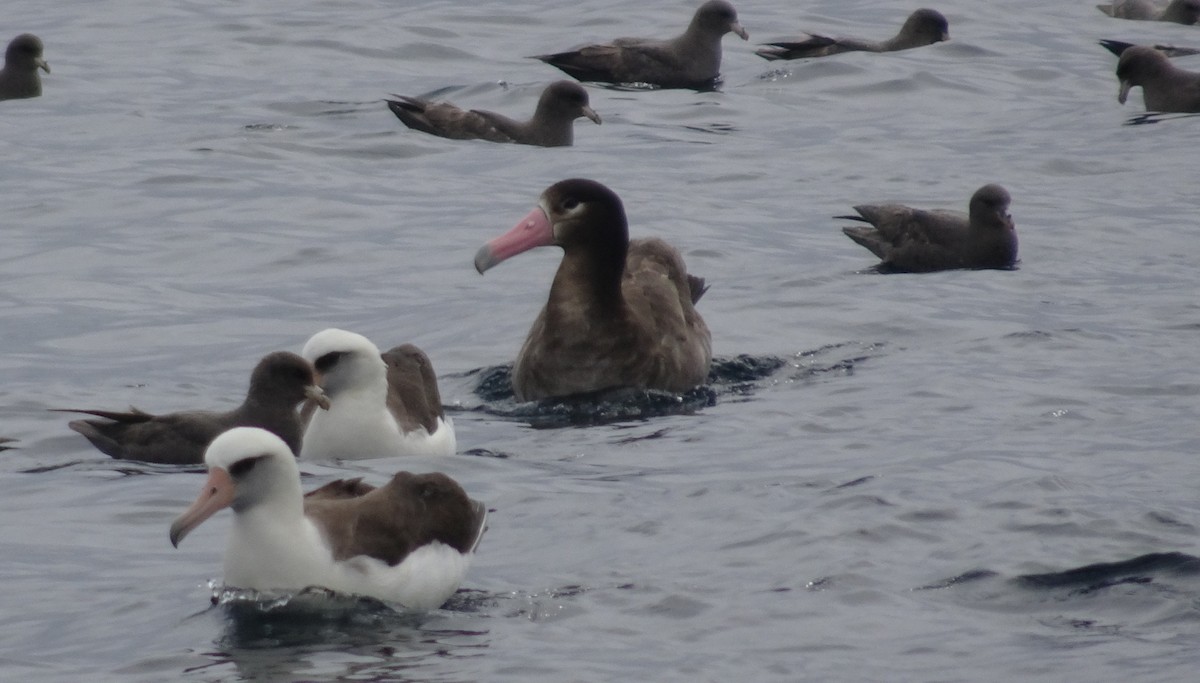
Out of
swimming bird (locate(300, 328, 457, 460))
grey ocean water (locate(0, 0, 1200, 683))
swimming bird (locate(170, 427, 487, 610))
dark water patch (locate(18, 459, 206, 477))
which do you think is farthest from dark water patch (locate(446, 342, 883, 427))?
swimming bird (locate(170, 427, 487, 610))

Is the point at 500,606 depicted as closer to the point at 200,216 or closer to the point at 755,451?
the point at 755,451

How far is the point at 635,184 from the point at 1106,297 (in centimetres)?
647

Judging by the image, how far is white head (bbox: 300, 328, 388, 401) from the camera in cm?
1211

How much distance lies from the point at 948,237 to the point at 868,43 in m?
10.8

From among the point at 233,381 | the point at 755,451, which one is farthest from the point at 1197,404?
the point at 233,381

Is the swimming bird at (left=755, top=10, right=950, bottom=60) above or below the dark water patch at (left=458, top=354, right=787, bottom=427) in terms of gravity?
above

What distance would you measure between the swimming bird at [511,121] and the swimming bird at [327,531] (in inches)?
535

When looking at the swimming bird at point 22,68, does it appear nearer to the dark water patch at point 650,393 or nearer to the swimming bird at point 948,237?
the swimming bird at point 948,237

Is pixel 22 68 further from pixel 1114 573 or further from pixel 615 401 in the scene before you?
pixel 1114 573

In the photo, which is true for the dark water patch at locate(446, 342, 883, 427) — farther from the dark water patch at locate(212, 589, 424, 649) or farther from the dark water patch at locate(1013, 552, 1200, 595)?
the dark water patch at locate(1013, 552, 1200, 595)

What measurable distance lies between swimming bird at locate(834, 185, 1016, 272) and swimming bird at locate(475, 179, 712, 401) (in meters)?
3.96

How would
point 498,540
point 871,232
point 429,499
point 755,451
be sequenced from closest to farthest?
1. point 429,499
2. point 498,540
3. point 755,451
4. point 871,232

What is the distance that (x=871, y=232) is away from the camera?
60.4 ft

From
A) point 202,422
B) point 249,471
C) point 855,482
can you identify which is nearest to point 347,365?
point 202,422
